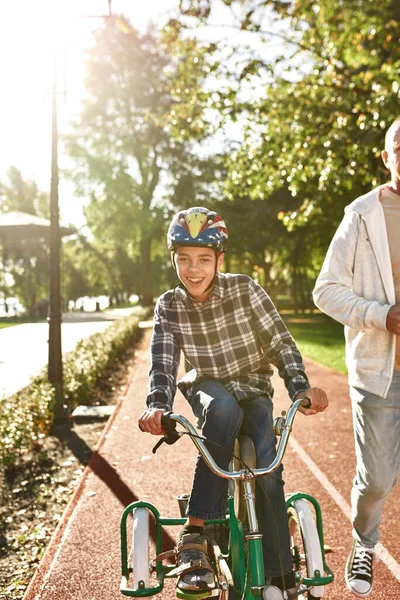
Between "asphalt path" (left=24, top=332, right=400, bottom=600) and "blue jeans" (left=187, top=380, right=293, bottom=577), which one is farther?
"asphalt path" (left=24, top=332, right=400, bottom=600)

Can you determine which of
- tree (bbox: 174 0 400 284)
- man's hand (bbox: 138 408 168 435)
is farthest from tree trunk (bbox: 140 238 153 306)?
man's hand (bbox: 138 408 168 435)

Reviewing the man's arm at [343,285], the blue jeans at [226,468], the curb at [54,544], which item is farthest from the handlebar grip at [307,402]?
the curb at [54,544]

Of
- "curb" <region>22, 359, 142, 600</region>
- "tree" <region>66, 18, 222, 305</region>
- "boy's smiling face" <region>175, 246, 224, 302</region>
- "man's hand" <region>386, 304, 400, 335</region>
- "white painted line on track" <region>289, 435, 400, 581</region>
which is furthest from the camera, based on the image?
"tree" <region>66, 18, 222, 305</region>

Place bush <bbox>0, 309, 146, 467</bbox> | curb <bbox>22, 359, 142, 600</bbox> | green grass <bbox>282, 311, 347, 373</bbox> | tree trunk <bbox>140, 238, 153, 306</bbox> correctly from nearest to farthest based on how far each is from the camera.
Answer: curb <bbox>22, 359, 142, 600</bbox>, bush <bbox>0, 309, 146, 467</bbox>, green grass <bbox>282, 311, 347, 373</bbox>, tree trunk <bbox>140, 238, 153, 306</bbox>

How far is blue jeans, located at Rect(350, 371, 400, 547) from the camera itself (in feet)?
11.2

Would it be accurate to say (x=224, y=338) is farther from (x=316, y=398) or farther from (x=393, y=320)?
(x=393, y=320)

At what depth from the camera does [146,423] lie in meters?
2.89

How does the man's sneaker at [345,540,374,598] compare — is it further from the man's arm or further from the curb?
the curb

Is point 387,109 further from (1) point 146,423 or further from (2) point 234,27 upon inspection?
(1) point 146,423

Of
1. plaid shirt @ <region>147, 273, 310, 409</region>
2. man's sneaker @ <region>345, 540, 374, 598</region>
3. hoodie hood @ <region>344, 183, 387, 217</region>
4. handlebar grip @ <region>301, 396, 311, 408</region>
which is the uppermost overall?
hoodie hood @ <region>344, 183, 387, 217</region>

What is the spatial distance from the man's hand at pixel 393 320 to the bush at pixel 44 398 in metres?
4.22

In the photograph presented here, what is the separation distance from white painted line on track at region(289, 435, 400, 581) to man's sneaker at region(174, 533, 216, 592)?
170 centimetres

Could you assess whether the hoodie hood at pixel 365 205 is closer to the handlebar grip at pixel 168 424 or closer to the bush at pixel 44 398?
the handlebar grip at pixel 168 424

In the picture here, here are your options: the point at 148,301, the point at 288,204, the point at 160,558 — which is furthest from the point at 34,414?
the point at 148,301
